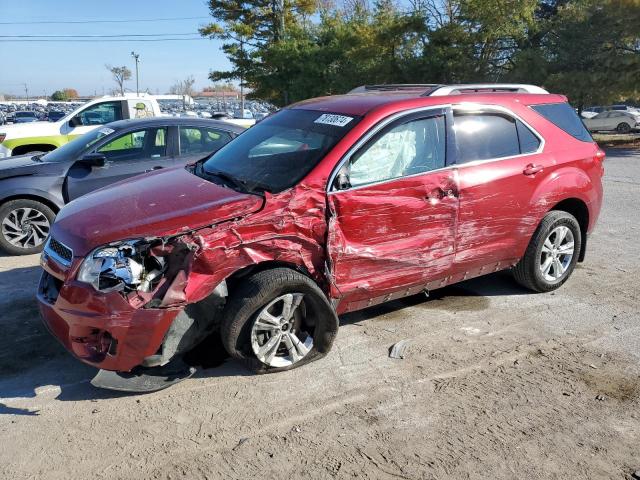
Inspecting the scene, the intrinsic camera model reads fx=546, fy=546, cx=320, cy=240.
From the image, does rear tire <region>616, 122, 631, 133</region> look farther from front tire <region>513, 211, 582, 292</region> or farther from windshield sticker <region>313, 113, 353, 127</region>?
windshield sticker <region>313, 113, 353, 127</region>

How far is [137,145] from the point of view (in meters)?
6.98

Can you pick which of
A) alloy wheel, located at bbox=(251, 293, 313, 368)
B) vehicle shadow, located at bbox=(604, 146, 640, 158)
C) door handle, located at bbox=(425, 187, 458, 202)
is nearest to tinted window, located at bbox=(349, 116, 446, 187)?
door handle, located at bbox=(425, 187, 458, 202)

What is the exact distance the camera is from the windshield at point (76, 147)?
681cm

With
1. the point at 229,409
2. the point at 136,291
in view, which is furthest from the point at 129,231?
the point at 229,409

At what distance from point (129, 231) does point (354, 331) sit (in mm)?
1934

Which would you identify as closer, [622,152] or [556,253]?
[556,253]

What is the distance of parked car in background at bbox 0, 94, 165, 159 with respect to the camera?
10.3 m

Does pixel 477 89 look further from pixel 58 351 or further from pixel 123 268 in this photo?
pixel 58 351

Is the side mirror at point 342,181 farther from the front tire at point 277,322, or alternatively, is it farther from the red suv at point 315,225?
the front tire at point 277,322

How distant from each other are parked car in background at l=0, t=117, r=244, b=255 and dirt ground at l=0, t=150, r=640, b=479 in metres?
2.18

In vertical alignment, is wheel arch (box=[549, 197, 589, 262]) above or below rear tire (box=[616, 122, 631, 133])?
below

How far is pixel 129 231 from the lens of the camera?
3.32 m

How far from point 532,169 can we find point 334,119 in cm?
181

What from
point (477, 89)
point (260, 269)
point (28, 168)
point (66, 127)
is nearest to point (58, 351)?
point (260, 269)
